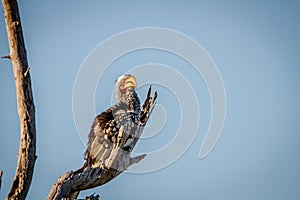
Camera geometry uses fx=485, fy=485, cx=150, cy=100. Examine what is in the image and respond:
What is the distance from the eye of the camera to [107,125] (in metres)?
7.88

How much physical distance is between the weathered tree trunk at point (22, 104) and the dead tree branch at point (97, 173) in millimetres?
462

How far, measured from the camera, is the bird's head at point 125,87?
8914mm

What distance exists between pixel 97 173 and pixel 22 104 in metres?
1.53

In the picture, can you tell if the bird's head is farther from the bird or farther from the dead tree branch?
the dead tree branch

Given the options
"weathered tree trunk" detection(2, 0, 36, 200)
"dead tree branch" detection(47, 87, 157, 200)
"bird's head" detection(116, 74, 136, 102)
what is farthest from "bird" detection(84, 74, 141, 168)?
"weathered tree trunk" detection(2, 0, 36, 200)

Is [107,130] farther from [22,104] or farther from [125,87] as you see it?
[22,104]

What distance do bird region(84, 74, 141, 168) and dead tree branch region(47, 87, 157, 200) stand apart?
0.19 metres

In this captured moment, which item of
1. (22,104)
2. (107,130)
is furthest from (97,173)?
(107,130)

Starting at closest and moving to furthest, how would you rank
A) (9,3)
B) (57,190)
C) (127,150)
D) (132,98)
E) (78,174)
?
(9,3)
(57,190)
(78,174)
(127,150)
(132,98)

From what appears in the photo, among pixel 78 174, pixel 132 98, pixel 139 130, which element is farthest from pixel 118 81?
pixel 78 174

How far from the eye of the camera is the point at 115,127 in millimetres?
7832

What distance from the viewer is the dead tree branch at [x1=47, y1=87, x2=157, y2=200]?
5.47 meters

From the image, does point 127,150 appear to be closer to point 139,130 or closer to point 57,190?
point 139,130

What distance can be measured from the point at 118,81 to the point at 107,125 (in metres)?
1.70
